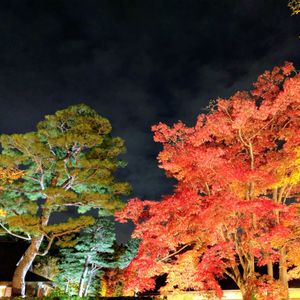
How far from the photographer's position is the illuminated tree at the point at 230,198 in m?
11.1

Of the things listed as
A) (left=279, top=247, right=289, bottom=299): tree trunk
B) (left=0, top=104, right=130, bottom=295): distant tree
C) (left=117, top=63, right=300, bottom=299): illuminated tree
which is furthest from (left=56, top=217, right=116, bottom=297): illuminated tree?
(left=279, top=247, right=289, bottom=299): tree trunk

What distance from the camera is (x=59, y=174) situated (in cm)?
1812

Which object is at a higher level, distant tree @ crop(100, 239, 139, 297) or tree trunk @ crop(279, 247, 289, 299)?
distant tree @ crop(100, 239, 139, 297)

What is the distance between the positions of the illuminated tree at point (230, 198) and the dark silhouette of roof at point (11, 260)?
9.93 m

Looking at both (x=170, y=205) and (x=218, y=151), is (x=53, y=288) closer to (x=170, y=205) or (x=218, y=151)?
(x=170, y=205)

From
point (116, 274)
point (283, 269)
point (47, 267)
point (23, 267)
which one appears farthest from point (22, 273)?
point (283, 269)

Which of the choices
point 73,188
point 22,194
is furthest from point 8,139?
point 73,188

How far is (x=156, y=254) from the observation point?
1210 cm

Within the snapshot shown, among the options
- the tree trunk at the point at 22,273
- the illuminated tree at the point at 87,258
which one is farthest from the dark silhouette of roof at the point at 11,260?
the illuminated tree at the point at 87,258

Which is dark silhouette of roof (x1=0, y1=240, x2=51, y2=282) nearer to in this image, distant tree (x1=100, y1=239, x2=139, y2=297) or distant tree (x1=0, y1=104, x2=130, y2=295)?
→ distant tree (x1=0, y1=104, x2=130, y2=295)

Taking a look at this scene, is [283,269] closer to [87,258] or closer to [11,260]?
[11,260]

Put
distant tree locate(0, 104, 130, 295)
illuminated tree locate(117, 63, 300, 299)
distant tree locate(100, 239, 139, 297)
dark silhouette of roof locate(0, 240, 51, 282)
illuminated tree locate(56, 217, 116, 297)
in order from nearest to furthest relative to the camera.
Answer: illuminated tree locate(117, 63, 300, 299) < distant tree locate(0, 104, 130, 295) < dark silhouette of roof locate(0, 240, 51, 282) < illuminated tree locate(56, 217, 116, 297) < distant tree locate(100, 239, 139, 297)

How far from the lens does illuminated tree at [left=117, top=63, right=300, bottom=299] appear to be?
36.4 ft

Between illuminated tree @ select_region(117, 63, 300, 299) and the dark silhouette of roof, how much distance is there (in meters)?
9.93
